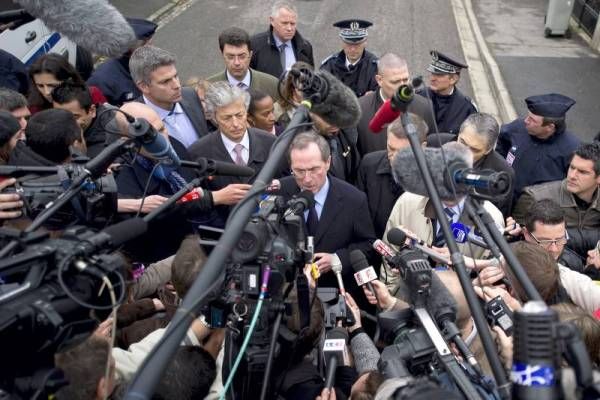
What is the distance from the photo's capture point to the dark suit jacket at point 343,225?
419 cm

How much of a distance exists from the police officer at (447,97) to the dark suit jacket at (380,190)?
4.83 feet

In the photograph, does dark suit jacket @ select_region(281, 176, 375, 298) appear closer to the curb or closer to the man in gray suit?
the man in gray suit

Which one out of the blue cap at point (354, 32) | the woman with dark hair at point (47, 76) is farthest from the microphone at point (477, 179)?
the blue cap at point (354, 32)

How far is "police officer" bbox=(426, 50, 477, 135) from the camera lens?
598cm

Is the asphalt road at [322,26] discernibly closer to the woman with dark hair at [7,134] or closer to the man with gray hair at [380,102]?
the man with gray hair at [380,102]

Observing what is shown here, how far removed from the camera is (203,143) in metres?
4.62

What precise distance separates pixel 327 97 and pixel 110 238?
Result: 3.28 ft

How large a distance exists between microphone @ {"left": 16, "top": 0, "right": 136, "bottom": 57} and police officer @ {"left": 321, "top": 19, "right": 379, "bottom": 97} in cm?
465

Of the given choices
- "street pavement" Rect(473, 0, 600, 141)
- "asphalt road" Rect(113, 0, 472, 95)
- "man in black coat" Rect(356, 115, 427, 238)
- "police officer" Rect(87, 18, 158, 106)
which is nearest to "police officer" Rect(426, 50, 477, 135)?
"man in black coat" Rect(356, 115, 427, 238)

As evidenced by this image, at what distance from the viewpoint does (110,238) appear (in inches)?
70.9

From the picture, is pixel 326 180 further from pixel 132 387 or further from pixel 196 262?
pixel 132 387

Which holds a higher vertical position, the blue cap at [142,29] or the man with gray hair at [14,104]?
the man with gray hair at [14,104]

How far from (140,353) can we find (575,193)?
332 centimetres

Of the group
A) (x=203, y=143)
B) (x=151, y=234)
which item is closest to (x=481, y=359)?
(x=151, y=234)
